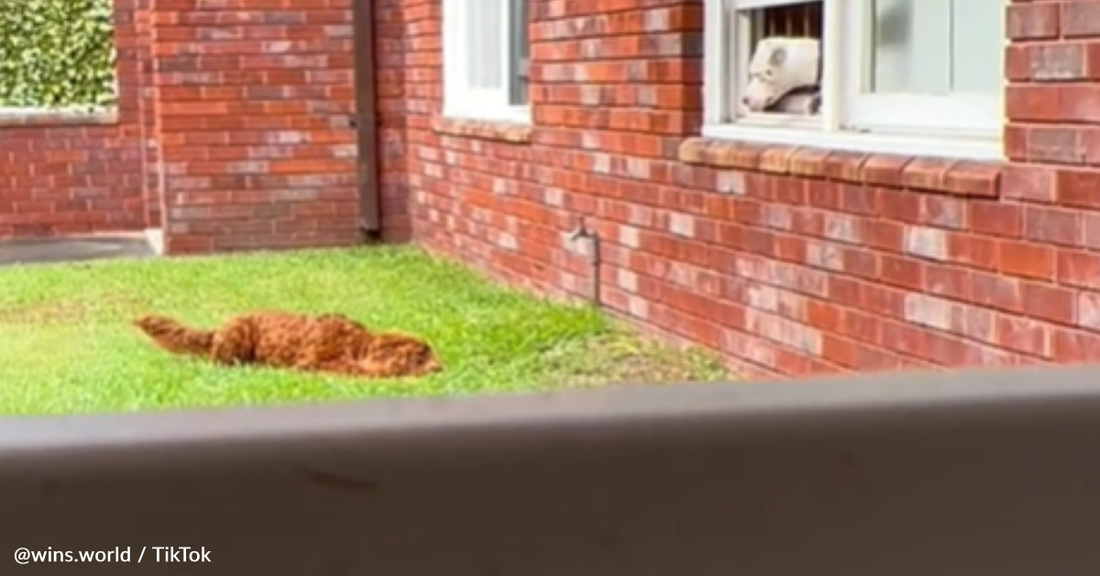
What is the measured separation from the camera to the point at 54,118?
1021 centimetres

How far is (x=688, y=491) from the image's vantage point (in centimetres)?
103

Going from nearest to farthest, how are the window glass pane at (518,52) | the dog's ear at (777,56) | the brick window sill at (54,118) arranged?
the dog's ear at (777,56) → the window glass pane at (518,52) → the brick window sill at (54,118)

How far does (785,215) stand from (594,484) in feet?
11.3

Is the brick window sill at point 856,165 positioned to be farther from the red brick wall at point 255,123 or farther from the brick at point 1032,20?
the red brick wall at point 255,123

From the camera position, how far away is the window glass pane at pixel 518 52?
695 cm

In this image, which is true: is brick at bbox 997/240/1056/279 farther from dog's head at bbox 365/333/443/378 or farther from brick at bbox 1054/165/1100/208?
dog's head at bbox 365/333/443/378

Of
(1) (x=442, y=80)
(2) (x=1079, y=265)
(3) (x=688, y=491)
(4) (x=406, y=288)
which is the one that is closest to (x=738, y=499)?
(3) (x=688, y=491)

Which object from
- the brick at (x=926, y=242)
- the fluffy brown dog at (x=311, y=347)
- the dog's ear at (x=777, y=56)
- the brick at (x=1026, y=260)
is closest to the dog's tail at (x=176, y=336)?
the fluffy brown dog at (x=311, y=347)

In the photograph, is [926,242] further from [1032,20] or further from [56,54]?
[56,54]

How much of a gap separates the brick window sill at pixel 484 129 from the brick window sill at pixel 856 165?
1761mm

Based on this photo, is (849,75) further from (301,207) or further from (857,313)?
(301,207)

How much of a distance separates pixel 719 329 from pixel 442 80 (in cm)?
351

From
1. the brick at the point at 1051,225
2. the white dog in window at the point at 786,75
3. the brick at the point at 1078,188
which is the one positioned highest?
the white dog in window at the point at 786,75

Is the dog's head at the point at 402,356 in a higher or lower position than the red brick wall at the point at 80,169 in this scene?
lower
